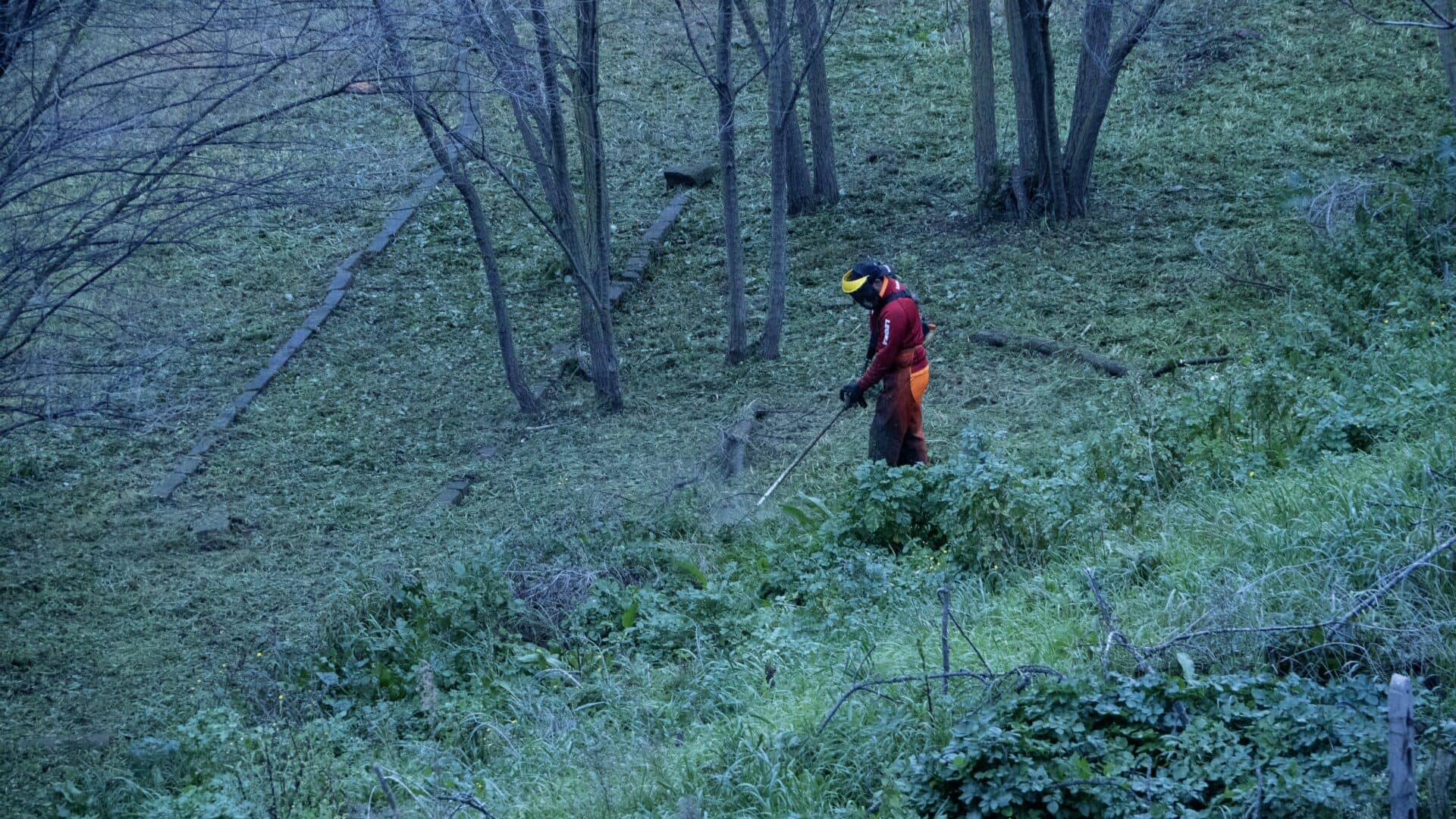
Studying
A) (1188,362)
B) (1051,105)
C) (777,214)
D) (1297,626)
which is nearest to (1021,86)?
(1051,105)

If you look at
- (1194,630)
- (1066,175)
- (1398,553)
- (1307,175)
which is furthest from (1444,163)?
(1194,630)

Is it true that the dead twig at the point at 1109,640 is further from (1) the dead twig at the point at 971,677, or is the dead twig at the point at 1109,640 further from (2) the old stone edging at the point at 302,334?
(2) the old stone edging at the point at 302,334

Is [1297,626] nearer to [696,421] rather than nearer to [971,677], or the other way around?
[971,677]

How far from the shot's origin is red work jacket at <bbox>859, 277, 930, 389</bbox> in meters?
8.06

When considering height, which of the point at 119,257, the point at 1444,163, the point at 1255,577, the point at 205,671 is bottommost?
the point at 205,671

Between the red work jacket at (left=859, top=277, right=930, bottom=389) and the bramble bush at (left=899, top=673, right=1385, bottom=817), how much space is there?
4.28 m

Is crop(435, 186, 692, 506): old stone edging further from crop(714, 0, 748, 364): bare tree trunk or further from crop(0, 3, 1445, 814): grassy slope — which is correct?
crop(714, 0, 748, 364): bare tree trunk

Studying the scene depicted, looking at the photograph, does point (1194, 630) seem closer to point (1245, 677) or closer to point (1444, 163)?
point (1245, 677)

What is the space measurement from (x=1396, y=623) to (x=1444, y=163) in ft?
26.2

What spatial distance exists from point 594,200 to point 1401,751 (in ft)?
31.0

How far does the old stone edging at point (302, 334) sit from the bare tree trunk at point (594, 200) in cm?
328

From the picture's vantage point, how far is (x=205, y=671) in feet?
23.3

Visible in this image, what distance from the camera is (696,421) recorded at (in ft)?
34.4

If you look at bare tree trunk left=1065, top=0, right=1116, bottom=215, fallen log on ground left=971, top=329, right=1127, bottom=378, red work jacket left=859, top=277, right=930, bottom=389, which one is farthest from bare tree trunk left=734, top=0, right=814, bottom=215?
red work jacket left=859, top=277, right=930, bottom=389
